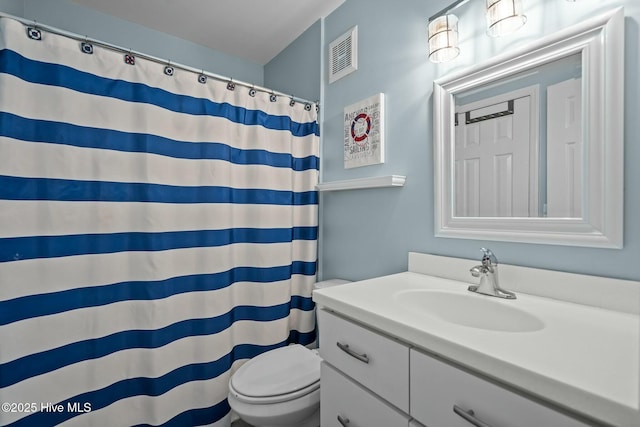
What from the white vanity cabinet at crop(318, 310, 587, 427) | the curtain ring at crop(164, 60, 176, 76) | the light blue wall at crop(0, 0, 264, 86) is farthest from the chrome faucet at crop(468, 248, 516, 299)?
the light blue wall at crop(0, 0, 264, 86)

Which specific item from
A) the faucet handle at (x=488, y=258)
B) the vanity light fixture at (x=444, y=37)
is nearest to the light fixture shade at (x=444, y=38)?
the vanity light fixture at (x=444, y=37)

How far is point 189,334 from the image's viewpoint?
142 cm

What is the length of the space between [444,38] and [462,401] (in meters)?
1.25

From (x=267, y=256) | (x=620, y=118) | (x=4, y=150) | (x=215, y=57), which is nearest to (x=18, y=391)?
(x=4, y=150)

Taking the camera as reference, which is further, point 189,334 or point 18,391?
point 189,334

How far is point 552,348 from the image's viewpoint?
1.86 feet

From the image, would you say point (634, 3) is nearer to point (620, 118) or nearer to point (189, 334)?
point (620, 118)

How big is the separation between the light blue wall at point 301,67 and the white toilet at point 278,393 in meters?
1.68

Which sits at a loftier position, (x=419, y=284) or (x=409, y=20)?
(x=409, y=20)

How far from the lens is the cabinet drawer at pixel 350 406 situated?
0.75 meters

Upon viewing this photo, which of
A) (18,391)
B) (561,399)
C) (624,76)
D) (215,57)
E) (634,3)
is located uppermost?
(215,57)

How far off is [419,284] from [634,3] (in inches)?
40.9

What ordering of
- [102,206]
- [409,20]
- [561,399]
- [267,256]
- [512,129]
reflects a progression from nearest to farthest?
[561,399]
[512,129]
[102,206]
[409,20]
[267,256]

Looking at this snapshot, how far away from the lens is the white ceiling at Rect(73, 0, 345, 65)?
177 cm
